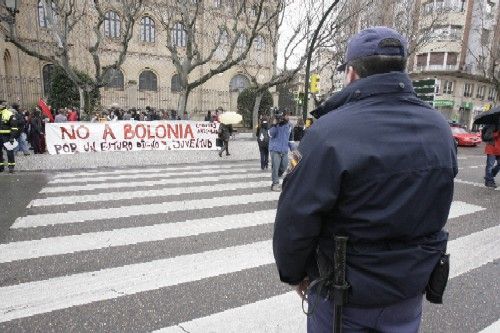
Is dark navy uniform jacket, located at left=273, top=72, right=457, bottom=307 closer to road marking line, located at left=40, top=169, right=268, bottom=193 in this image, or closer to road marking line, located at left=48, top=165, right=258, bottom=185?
road marking line, located at left=40, top=169, right=268, bottom=193

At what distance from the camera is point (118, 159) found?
13031 mm

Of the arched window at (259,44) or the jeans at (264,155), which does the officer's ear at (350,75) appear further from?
the arched window at (259,44)

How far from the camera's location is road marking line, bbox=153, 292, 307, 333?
310 cm

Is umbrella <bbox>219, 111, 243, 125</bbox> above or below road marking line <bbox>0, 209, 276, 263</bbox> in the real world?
above

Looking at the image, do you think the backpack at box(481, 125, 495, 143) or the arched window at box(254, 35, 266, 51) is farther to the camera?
the arched window at box(254, 35, 266, 51)

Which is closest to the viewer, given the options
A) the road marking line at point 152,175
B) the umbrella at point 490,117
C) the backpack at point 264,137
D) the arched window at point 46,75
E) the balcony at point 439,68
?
the umbrella at point 490,117

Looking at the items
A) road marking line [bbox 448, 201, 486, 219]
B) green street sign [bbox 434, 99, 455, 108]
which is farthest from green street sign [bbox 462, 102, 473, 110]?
road marking line [bbox 448, 201, 486, 219]

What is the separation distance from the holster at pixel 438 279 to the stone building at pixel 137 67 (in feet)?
80.8

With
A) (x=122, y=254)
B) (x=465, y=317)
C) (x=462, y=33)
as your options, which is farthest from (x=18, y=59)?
(x=462, y=33)

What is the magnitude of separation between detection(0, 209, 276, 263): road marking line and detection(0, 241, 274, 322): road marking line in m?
0.83

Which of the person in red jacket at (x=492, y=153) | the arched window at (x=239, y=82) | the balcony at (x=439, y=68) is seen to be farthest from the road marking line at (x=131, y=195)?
the balcony at (x=439, y=68)

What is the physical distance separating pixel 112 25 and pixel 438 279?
34543 mm

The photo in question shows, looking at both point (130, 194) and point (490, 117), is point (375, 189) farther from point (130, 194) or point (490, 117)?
point (490, 117)

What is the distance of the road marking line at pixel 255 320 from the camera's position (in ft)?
10.2
